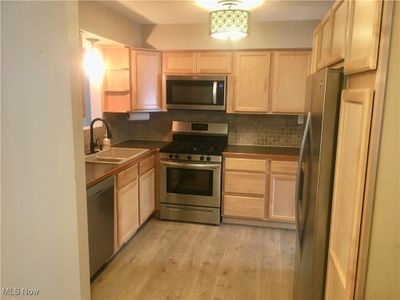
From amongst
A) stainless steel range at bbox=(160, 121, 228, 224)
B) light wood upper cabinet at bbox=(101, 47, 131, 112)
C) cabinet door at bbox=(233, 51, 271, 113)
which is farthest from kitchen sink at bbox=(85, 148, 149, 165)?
cabinet door at bbox=(233, 51, 271, 113)

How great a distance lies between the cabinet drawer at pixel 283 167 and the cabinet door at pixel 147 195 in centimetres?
144

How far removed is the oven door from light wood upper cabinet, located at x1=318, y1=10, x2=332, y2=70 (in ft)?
6.44

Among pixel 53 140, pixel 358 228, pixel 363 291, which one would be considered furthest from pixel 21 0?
pixel 363 291

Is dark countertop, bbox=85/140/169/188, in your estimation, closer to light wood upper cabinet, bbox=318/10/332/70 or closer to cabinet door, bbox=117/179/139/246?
cabinet door, bbox=117/179/139/246

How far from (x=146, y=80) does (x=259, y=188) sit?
6.15 ft

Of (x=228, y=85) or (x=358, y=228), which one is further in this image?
(x=228, y=85)

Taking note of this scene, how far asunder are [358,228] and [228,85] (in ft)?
9.64

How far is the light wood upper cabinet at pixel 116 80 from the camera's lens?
3713 millimetres

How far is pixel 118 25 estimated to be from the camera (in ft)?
11.4

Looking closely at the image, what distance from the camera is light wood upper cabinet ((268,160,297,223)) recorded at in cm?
362

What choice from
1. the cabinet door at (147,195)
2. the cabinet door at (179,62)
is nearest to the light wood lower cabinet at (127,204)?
the cabinet door at (147,195)

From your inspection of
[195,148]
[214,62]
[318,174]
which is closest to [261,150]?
[195,148]

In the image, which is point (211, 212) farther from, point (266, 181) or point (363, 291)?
point (363, 291)

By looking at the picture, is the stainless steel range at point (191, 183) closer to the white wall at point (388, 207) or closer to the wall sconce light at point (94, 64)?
the wall sconce light at point (94, 64)
